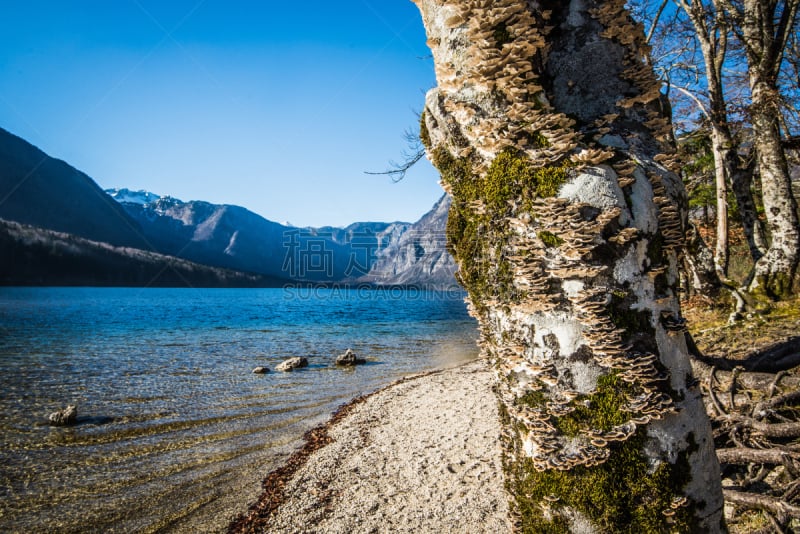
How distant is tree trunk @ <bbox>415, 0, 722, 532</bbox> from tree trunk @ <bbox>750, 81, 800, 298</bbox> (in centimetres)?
982

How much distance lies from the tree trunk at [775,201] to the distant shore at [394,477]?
24.8 ft

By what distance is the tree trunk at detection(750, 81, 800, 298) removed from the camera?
9125 millimetres

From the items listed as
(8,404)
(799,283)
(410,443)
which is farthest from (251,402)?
(799,283)

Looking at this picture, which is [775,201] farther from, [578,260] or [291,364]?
[291,364]

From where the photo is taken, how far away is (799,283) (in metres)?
9.26

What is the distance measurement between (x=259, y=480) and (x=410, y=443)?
10.7 ft

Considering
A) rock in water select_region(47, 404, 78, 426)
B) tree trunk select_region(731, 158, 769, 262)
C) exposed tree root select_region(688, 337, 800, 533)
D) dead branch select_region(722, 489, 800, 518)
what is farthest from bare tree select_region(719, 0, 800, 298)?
rock in water select_region(47, 404, 78, 426)

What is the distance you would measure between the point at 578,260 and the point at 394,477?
21.4 ft

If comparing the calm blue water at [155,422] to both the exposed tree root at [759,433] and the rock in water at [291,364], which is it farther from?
the exposed tree root at [759,433]

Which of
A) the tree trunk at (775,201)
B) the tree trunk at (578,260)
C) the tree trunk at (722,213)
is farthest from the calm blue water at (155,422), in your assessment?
the tree trunk at (722,213)

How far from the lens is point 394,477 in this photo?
7188 millimetres

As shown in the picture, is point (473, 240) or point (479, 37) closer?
point (479, 37)

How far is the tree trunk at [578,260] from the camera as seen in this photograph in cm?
202

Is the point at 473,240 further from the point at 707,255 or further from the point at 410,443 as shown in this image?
the point at 707,255
